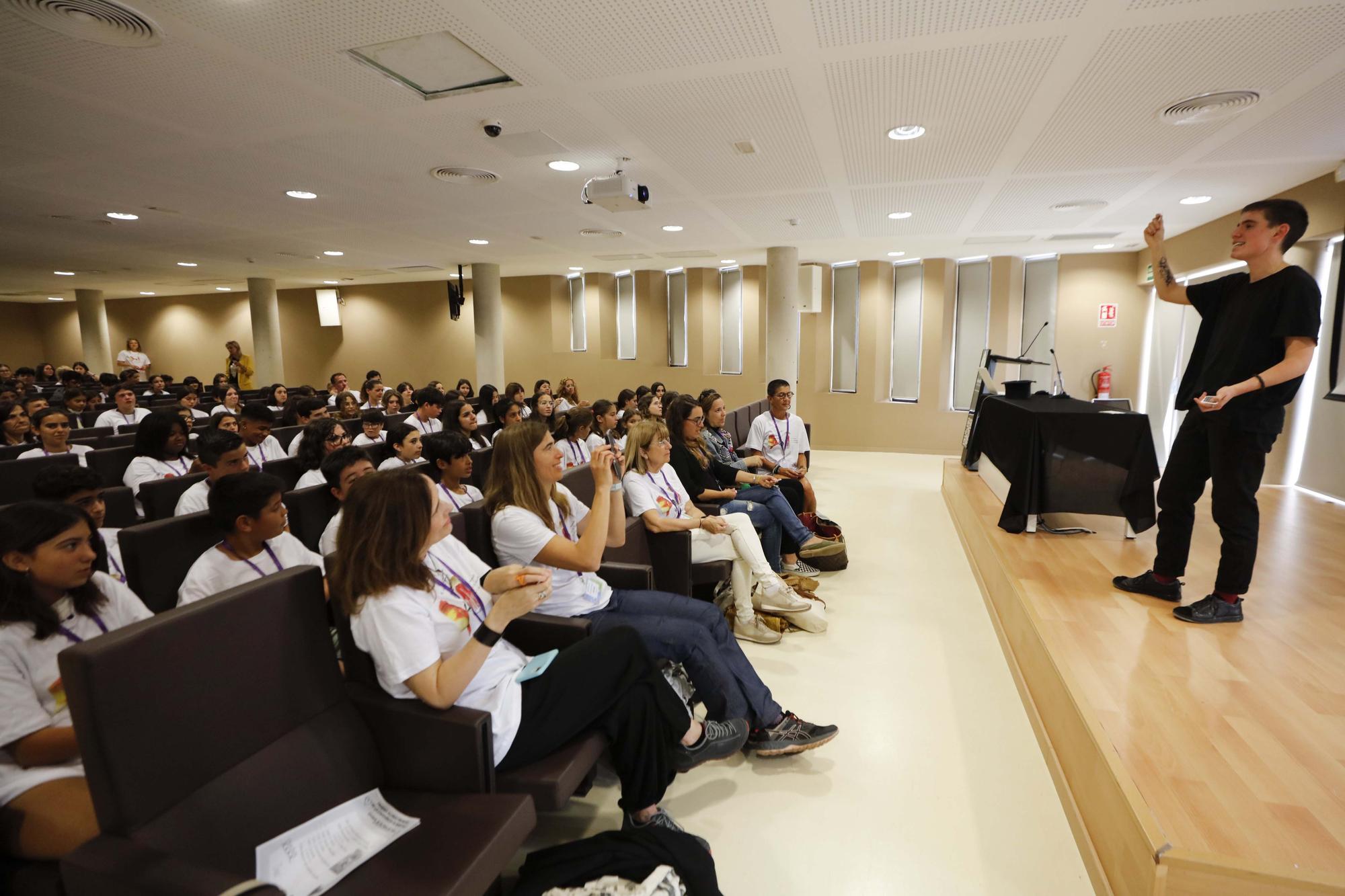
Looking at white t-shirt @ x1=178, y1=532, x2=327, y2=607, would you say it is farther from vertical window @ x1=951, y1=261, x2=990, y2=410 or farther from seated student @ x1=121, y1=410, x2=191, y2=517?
vertical window @ x1=951, y1=261, x2=990, y2=410

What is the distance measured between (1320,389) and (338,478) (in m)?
7.44

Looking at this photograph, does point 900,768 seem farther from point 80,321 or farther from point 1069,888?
point 80,321

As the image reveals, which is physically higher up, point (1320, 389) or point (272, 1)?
point (272, 1)

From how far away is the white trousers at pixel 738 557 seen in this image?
3416 mm

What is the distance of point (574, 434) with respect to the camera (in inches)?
187

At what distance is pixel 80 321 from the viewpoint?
A: 1344 centimetres

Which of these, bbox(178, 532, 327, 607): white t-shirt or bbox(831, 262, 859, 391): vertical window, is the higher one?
bbox(831, 262, 859, 391): vertical window

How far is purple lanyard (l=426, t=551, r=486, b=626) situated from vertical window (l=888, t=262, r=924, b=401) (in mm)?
9058

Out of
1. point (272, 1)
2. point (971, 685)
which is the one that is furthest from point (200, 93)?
point (971, 685)

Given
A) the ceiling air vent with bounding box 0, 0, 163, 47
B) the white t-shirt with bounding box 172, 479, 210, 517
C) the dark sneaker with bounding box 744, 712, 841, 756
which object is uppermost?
the ceiling air vent with bounding box 0, 0, 163, 47

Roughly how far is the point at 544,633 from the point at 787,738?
992 mm

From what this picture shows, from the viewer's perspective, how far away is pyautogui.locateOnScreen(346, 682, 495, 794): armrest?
1.58 metres

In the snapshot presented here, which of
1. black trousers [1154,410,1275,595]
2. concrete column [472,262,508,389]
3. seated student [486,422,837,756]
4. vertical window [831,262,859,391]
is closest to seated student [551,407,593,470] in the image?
seated student [486,422,837,756]

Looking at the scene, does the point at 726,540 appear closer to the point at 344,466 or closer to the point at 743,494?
the point at 743,494
